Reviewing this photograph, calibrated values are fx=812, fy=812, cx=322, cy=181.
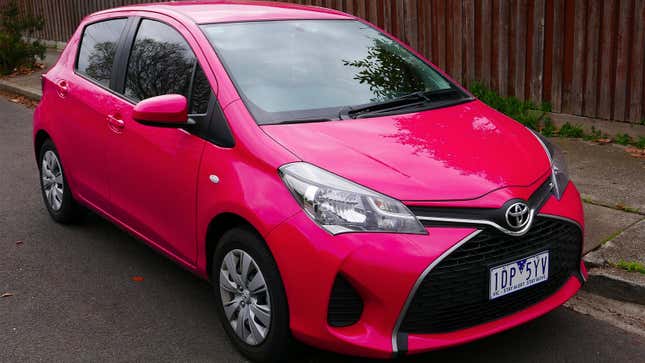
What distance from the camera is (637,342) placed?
13.4ft

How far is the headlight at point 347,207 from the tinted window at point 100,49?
2258mm

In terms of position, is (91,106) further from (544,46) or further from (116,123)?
(544,46)

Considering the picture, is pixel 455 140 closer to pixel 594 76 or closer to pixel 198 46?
pixel 198 46

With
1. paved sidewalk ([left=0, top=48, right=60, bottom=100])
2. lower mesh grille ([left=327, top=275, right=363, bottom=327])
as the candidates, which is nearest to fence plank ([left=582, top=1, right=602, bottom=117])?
lower mesh grille ([left=327, top=275, right=363, bottom=327])

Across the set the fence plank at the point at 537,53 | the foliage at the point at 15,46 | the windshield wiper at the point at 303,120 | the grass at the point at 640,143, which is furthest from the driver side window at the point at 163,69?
the foliage at the point at 15,46

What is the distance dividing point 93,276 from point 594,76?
192 inches

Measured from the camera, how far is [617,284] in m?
4.55

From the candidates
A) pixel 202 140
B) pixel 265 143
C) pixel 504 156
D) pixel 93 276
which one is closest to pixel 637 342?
pixel 504 156

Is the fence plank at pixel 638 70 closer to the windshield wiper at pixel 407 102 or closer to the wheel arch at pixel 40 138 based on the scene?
the windshield wiper at pixel 407 102

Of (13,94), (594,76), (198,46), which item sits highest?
(198,46)

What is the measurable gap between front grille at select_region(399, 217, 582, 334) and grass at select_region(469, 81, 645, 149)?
4.03m

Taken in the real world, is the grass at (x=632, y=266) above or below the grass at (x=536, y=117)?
below

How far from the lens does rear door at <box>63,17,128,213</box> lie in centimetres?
515

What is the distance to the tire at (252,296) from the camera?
11.9ft
